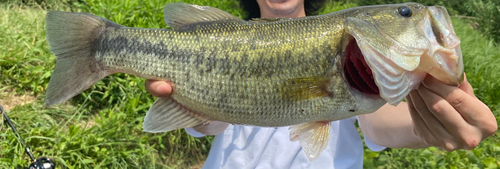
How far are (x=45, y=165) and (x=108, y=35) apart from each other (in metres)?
1.43

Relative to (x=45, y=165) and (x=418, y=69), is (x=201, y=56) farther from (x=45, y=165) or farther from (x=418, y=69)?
(x=45, y=165)

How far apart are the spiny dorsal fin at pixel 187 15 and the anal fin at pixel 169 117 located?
1.31 ft

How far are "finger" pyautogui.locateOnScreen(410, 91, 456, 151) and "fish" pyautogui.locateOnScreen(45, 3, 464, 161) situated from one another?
14 centimetres

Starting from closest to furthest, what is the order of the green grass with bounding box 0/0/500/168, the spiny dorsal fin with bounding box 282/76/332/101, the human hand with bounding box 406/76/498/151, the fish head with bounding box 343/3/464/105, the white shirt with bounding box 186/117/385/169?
the fish head with bounding box 343/3/464/105 < the human hand with bounding box 406/76/498/151 < the spiny dorsal fin with bounding box 282/76/332/101 < the white shirt with bounding box 186/117/385/169 < the green grass with bounding box 0/0/500/168

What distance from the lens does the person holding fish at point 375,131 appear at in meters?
1.33

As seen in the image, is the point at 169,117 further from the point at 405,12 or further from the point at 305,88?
the point at 405,12

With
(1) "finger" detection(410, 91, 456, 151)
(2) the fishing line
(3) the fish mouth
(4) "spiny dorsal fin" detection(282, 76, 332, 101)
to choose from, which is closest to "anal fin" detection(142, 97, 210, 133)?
(4) "spiny dorsal fin" detection(282, 76, 332, 101)

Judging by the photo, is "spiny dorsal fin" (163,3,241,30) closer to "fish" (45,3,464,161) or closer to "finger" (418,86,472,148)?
"fish" (45,3,464,161)

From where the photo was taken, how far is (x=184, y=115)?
164 centimetres

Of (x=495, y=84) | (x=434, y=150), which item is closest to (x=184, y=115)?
(x=434, y=150)

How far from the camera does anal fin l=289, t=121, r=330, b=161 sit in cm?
158

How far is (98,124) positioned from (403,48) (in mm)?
3046

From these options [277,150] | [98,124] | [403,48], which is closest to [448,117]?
[403,48]

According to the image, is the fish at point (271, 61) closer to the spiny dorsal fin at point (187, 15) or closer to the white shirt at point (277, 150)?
the spiny dorsal fin at point (187, 15)
